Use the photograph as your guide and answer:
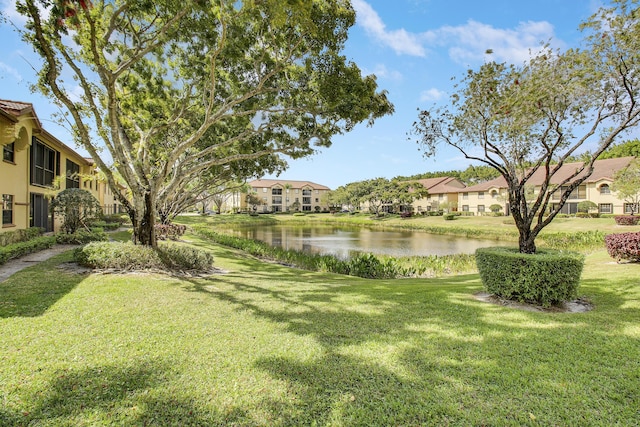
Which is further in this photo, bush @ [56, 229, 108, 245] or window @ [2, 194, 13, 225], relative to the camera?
bush @ [56, 229, 108, 245]

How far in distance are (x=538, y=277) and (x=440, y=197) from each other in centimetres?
5426

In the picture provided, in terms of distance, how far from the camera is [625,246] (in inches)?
391

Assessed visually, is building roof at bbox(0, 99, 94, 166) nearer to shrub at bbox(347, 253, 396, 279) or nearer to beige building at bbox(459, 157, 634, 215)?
shrub at bbox(347, 253, 396, 279)

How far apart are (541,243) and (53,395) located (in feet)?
87.3

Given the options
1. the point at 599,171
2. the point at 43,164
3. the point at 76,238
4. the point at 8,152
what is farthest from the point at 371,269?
the point at 599,171

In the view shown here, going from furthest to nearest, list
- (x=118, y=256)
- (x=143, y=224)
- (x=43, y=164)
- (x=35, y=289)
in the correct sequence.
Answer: (x=43, y=164) → (x=143, y=224) → (x=118, y=256) → (x=35, y=289)

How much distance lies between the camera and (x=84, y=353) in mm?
3943

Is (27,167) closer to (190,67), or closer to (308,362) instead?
(190,67)

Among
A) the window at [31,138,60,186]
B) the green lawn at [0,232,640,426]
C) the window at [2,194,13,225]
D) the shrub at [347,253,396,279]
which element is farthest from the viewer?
the window at [31,138,60,186]

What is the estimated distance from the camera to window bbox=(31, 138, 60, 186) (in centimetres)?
1547

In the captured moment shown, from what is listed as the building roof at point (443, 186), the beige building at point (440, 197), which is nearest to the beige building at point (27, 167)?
the beige building at point (440, 197)

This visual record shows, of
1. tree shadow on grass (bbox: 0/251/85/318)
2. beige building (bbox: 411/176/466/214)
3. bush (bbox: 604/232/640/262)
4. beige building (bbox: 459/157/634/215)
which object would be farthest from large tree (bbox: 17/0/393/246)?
beige building (bbox: 411/176/466/214)

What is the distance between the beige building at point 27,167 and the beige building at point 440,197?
50.3m

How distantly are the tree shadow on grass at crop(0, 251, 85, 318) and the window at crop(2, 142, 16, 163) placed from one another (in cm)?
690
